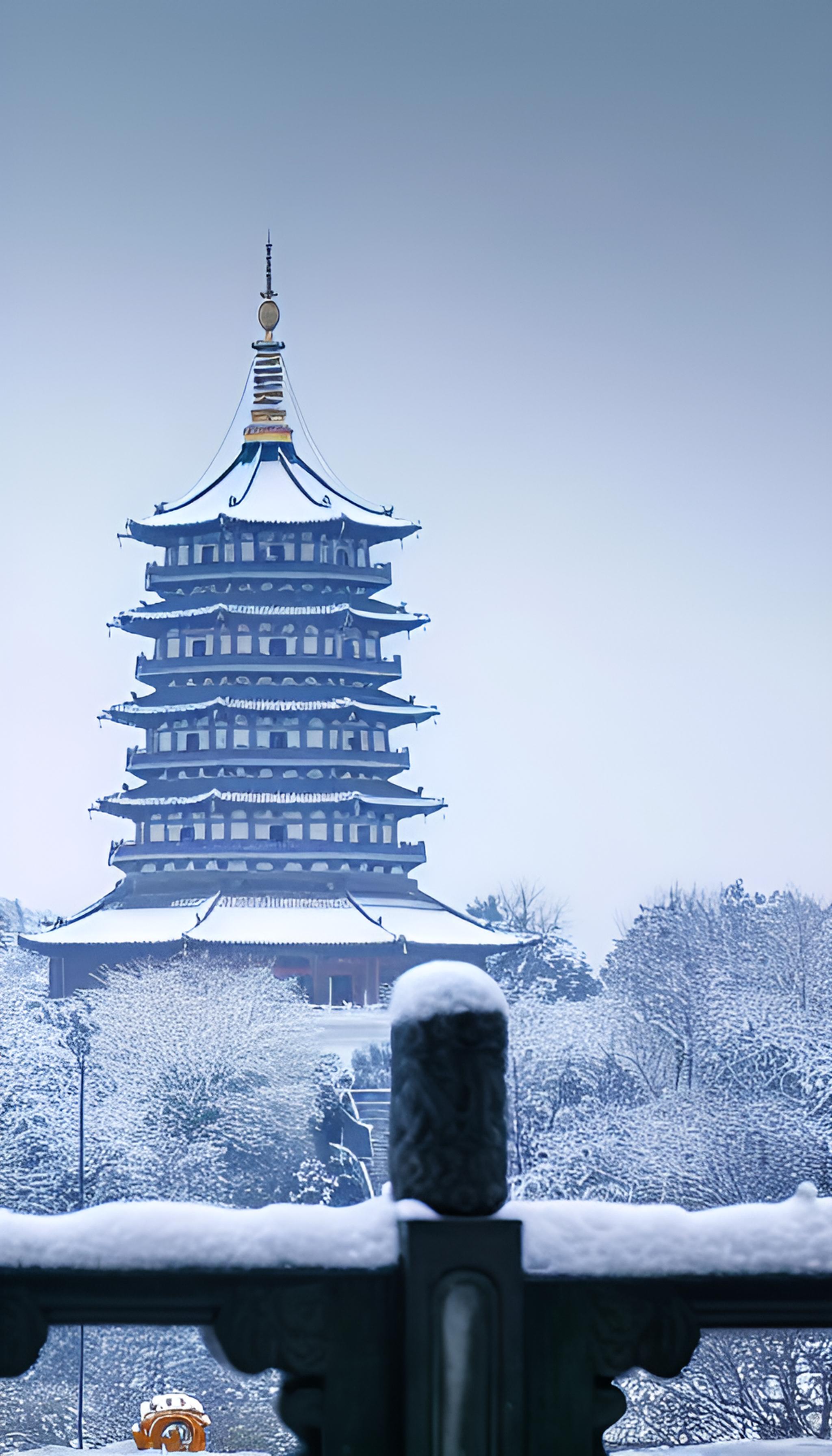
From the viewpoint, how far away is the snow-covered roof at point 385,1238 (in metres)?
1.01

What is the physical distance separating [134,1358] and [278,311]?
15.0 meters

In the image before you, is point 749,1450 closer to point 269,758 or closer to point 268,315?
point 269,758

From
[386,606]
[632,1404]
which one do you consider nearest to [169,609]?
[386,606]

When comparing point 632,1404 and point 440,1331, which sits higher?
point 440,1331

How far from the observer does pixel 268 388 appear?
68.7ft

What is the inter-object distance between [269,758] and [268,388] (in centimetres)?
501

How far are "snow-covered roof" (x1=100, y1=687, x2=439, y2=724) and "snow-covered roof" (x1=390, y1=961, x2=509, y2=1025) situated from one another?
17.9 metres

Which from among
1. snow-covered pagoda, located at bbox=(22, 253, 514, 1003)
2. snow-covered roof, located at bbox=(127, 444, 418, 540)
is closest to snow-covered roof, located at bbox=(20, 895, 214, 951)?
snow-covered pagoda, located at bbox=(22, 253, 514, 1003)

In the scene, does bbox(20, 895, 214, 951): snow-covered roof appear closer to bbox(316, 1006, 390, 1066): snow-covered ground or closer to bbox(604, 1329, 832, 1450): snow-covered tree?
bbox(316, 1006, 390, 1066): snow-covered ground

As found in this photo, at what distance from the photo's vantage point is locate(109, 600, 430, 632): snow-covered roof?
19.4 m

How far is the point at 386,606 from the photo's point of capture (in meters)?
20.0

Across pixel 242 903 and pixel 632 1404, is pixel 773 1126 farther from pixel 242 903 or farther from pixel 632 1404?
pixel 242 903

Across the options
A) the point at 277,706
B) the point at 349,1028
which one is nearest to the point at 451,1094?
the point at 349,1028

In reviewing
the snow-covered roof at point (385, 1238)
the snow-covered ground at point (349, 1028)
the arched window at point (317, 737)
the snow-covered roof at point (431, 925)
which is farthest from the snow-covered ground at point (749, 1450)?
the arched window at point (317, 737)
